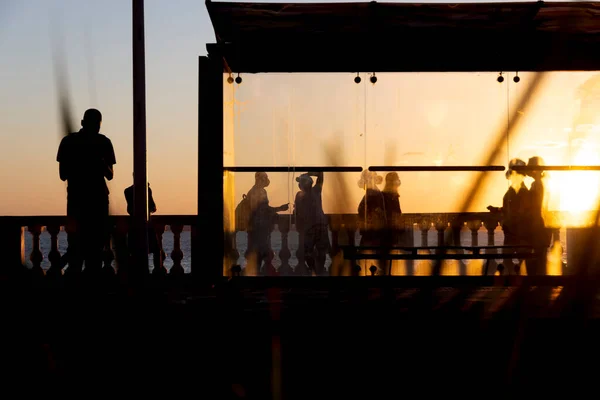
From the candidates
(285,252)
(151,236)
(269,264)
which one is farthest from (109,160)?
(285,252)

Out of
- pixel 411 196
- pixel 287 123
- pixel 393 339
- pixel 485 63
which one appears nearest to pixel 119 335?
pixel 393 339

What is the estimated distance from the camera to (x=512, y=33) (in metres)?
9.84

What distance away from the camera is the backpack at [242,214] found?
10406 mm

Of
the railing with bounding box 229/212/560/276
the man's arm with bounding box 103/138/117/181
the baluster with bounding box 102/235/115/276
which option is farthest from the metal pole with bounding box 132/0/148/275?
the baluster with bounding box 102/235/115/276

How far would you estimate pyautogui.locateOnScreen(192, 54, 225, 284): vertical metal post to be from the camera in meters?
9.96

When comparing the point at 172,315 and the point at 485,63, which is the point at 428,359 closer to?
the point at 172,315

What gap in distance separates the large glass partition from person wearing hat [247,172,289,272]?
0.06 m

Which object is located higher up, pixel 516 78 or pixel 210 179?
pixel 516 78

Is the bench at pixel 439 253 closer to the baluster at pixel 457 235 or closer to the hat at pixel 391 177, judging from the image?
the baluster at pixel 457 235

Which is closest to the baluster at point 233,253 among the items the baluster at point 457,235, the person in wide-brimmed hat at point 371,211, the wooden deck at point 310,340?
the wooden deck at point 310,340

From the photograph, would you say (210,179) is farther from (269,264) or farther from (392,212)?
(392,212)

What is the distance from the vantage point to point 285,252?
38.3 ft

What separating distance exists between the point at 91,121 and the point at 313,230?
2765mm

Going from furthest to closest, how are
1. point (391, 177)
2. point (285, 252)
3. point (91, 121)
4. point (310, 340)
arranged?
point (285, 252) → point (391, 177) → point (91, 121) → point (310, 340)
